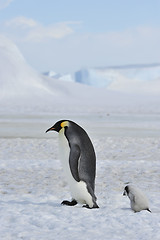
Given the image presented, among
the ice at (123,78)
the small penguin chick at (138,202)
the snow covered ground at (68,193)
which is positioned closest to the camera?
the snow covered ground at (68,193)

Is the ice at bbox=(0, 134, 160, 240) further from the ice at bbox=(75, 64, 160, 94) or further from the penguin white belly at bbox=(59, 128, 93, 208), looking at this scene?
the ice at bbox=(75, 64, 160, 94)

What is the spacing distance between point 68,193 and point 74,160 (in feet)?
3.68

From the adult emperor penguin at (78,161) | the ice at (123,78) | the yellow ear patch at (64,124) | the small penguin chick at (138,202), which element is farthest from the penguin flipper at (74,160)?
the ice at (123,78)

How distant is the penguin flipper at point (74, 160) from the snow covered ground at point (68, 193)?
13.2 inches

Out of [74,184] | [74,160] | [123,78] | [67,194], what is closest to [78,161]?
[74,160]

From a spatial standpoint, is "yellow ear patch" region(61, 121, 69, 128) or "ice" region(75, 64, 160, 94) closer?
"yellow ear patch" region(61, 121, 69, 128)

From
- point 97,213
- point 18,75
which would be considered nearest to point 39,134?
point 97,213

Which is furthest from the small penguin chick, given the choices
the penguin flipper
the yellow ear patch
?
the yellow ear patch

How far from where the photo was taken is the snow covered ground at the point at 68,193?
3627mm

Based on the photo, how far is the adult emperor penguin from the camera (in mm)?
4383

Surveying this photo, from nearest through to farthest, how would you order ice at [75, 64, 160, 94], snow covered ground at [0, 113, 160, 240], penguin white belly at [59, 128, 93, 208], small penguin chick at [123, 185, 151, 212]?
1. snow covered ground at [0, 113, 160, 240]
2. small penguin chick at [123, 185, 151, 212]
3. penguin white belly at [59, 128, 93, 208]
4. ice at [75, 64, 160, 94]

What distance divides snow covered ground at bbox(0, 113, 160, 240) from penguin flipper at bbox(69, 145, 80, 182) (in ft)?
1.10

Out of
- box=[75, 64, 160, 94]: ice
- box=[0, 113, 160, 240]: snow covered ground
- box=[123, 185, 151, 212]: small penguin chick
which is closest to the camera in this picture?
box=[0, 113, 160, 240]: snow covered ground

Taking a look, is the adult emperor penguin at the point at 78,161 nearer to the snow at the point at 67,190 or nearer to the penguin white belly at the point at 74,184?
the penguin white belly at the point at 74,184
